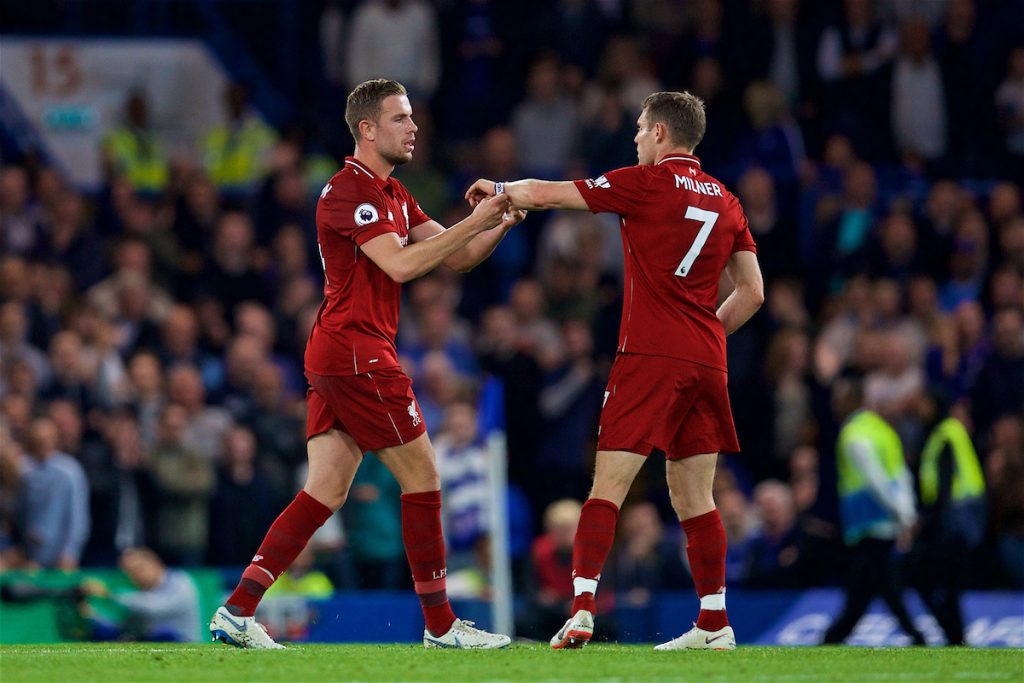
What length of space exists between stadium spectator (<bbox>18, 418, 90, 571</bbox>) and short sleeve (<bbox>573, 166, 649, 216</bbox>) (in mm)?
6963

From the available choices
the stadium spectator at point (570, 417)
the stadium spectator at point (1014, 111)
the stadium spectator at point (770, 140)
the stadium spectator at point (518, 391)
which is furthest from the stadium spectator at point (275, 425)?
the stadium spectator at point (1014, 111)

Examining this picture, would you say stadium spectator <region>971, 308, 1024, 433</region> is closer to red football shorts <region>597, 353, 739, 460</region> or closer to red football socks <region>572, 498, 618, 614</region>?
red football shorts <region>597, 353, 739, 460</region>

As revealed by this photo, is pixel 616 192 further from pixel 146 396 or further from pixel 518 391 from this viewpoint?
pixel 146 396

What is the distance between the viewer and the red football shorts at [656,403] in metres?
9.13

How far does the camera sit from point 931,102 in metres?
18.8

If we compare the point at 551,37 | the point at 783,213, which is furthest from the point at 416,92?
the point at 783,213

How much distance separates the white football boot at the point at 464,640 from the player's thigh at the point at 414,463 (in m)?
0.72

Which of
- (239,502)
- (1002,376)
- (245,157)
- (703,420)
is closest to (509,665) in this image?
(703,420)

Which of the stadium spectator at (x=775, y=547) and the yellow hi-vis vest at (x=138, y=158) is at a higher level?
the yellow hi-vis vest at (x=138, y=158)

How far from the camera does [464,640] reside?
30.8 feet

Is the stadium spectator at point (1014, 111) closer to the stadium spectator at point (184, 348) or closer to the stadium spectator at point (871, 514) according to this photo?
the stadium spectator at point (871, 514)

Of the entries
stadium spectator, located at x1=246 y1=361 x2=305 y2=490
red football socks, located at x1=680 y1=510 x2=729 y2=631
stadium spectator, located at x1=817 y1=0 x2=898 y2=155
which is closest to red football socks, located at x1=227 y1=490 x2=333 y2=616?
red football socks, located at x1=680 y1=510 x2=729 y2=631

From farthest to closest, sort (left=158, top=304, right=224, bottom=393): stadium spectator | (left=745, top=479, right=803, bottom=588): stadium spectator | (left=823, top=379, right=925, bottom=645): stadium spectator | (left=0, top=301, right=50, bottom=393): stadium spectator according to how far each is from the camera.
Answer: (left=158, top=304, right=224, bottom=393): stadium spectator < (left=0, top=301, right=50, bottom=393): stadium spectator < (left=745, top=479, right=803, bottom=588): stadium spectator < (left=823, top=379, right=925, bottom=645): stadium spectator

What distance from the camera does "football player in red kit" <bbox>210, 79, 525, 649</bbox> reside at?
9.13 metres
